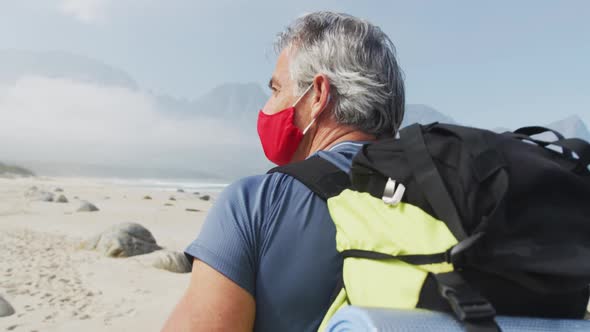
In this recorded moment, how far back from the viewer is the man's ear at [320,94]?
2.25 metres

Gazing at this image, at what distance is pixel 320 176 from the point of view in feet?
→ 6.22

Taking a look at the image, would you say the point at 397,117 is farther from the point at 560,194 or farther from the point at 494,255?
the point at 494,255

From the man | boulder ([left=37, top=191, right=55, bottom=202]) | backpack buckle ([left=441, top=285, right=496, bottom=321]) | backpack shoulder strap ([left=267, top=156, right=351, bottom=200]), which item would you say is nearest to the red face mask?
the man

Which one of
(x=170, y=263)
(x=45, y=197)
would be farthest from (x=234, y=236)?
(x=45, y=197)

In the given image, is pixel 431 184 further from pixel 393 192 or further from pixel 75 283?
pixel 75 283

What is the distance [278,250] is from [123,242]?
10.3 meters

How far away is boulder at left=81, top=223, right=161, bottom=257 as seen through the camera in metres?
11.1

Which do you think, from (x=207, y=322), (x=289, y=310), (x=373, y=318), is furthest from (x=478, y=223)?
(x=207, y=322)

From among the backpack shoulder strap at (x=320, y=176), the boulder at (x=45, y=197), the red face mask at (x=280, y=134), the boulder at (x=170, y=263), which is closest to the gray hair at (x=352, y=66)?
the red face mask at (x=280, y=134)

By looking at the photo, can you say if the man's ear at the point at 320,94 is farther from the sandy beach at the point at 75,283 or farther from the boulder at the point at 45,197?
the boulder at the point at 45,197

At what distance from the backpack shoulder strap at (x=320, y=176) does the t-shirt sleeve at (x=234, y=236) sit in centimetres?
15

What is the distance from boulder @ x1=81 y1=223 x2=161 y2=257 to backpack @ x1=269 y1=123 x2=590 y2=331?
10364 mm

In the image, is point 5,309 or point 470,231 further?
point 5,309

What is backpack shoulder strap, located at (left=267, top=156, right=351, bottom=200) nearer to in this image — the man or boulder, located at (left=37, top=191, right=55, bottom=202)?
the man
